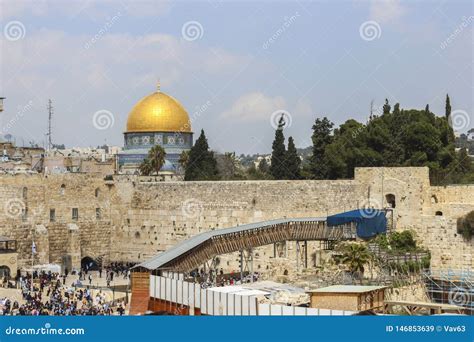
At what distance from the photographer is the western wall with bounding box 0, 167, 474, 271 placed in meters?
28.7

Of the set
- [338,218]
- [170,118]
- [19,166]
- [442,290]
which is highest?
[170,118]

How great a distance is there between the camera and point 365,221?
93.4 ft

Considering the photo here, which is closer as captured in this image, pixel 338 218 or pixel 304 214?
pixel 338 218

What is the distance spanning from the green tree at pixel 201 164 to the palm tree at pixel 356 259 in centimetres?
1501

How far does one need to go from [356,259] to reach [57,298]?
29.2 feet

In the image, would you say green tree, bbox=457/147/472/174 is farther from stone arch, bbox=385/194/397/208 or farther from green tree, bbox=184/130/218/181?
green tree, bbox=184/130/218/181

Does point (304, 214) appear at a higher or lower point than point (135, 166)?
lower

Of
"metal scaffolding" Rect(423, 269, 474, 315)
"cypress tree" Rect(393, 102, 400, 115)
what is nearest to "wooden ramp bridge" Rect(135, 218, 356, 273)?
"metal scaffolding" Rect(423, 269, 474, 315)

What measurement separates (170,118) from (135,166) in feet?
12.6

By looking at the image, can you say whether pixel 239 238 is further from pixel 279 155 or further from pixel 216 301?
pixel 279 155

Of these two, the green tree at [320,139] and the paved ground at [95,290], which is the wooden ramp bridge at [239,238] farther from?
the green tree at [320,139]

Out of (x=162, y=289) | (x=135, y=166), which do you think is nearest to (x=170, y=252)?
(x=162, y=289)

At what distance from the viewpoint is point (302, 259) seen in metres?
30.4

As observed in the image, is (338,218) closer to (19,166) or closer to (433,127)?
(433,127)
